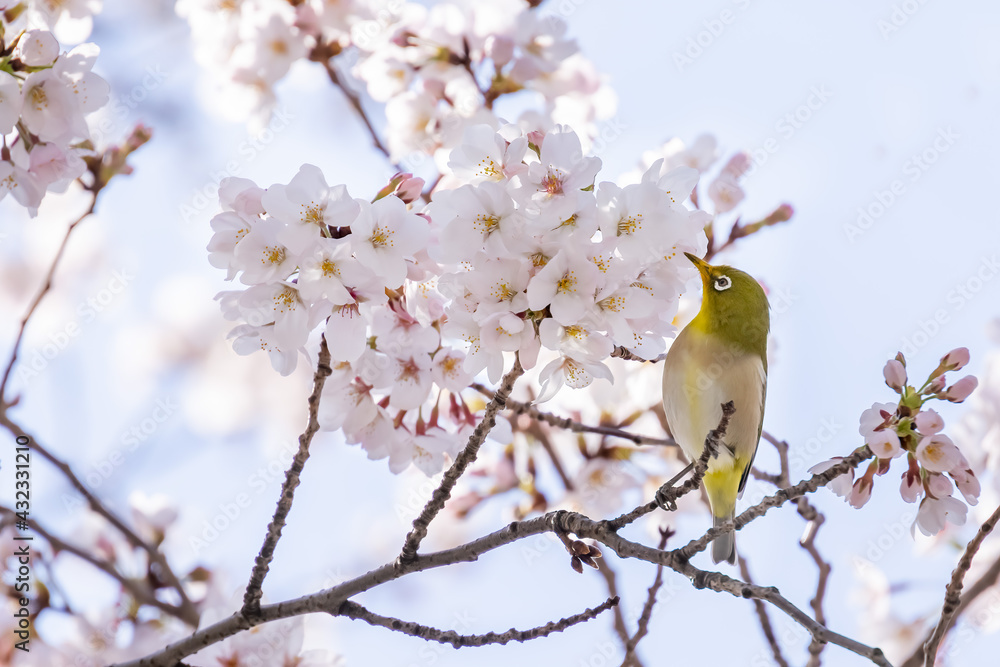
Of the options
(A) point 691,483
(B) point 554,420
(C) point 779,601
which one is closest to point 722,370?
(B) point 554,420

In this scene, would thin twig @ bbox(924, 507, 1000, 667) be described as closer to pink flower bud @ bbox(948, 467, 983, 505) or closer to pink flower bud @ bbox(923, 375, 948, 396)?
pink flower bud @ bbox(948, 467, 983, 505)

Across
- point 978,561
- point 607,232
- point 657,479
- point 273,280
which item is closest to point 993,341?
point 978,561

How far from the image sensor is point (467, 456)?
1354mm

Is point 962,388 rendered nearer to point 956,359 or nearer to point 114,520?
point 956,359

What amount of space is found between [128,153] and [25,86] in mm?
546

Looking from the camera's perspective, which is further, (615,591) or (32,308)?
(615,591)

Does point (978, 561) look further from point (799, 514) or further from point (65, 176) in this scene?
point (65, 176)

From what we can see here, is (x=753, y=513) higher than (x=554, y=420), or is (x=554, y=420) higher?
(x=554, y=420)

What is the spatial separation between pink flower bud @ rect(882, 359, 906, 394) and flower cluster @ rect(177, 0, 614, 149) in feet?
5.14

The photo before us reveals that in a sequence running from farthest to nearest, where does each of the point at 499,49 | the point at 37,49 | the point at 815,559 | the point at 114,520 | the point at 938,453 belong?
the point at 499,49 → the point at 114,520 → the point at 815,559 → the point at 37,49 → the point at 938,453

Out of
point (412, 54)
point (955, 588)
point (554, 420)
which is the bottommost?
point (955, 588)

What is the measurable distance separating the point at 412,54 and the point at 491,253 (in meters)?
1.81

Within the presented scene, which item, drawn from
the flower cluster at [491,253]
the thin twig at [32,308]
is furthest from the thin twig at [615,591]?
the thin twig at [32,308]

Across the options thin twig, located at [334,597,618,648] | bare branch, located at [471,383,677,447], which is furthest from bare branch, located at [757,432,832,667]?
thin twig, located at [334,597,618,648]
